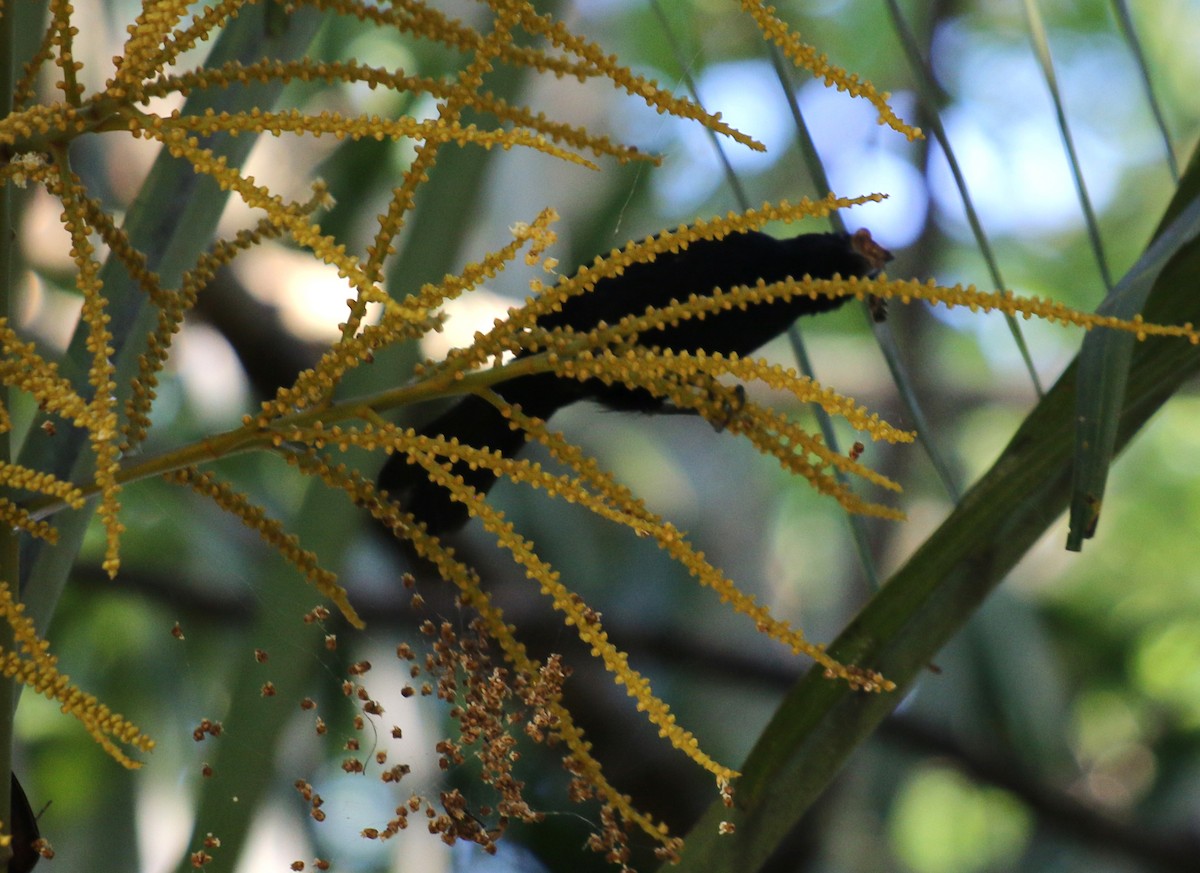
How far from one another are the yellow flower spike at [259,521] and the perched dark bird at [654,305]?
0.49 meters

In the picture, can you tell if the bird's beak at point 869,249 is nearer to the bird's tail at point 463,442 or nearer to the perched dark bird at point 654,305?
the perched dark bird at point 654,305

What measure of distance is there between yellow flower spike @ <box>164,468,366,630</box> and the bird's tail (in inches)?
18.8

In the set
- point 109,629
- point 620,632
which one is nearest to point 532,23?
point 620,632

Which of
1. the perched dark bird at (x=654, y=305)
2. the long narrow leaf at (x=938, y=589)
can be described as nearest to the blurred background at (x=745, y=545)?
the perched dark bird at (x=654, y=305)

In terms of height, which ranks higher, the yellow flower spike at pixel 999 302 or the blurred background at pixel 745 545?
the blurred background at pixel 745 545

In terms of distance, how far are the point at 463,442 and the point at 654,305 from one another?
0.30 m

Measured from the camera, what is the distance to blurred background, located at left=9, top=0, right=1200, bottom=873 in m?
2.20

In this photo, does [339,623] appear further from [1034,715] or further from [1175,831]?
[1175,831]

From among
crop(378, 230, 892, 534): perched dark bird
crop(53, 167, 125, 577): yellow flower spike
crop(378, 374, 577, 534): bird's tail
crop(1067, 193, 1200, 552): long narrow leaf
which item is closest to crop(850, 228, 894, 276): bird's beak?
crop(378, 230, 892, 534): perched dark bird

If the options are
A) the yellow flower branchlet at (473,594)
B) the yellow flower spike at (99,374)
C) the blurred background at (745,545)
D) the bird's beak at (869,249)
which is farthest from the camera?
the blurred background at (745,545)

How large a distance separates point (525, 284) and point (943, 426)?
134cm

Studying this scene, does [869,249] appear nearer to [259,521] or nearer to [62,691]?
[259,521]

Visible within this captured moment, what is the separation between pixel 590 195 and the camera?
3.03m

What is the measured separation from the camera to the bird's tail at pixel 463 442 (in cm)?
124
